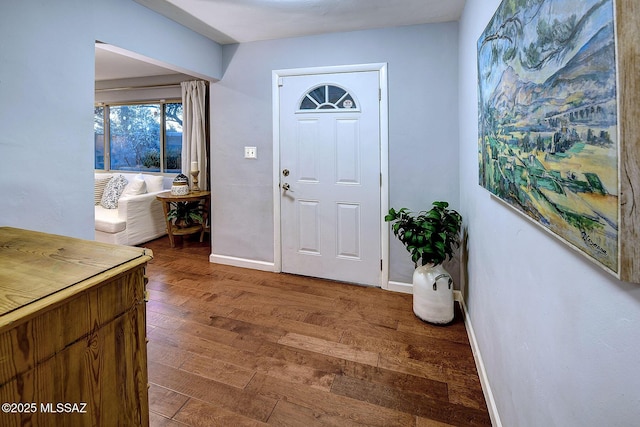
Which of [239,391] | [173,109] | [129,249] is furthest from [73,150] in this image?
[173,109]

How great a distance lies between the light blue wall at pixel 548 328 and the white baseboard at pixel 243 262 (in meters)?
2.03

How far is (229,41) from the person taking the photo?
3.09 m

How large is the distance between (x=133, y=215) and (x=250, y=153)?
6.44 feet

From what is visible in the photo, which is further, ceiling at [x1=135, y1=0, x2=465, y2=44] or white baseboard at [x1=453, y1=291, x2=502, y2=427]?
ceiling at [x1=135, y1=0, x2=465, y2=44]

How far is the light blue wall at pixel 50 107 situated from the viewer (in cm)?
160

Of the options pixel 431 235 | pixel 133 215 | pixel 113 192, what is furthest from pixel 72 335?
pixel 113 192

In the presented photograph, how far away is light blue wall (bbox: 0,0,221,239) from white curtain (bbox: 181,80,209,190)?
2.29 metres

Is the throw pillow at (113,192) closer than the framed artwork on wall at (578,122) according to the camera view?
No

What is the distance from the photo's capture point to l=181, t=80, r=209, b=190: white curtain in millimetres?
4457

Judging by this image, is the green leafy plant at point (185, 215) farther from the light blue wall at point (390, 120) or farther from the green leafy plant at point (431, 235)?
the green leafy plant at point (431, 235)

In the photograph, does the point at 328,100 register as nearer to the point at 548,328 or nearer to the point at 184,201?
the point at 184,201

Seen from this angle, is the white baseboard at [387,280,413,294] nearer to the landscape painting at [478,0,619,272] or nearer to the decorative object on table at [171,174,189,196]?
the landscape painting at [478,0,619,272]

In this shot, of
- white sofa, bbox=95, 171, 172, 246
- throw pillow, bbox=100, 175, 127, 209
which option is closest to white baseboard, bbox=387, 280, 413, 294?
white sofa, bbox=95, 171, 172, 246

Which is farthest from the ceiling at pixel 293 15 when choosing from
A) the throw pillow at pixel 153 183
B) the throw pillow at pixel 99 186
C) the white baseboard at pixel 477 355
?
the throw pillow at pixel 99 186
